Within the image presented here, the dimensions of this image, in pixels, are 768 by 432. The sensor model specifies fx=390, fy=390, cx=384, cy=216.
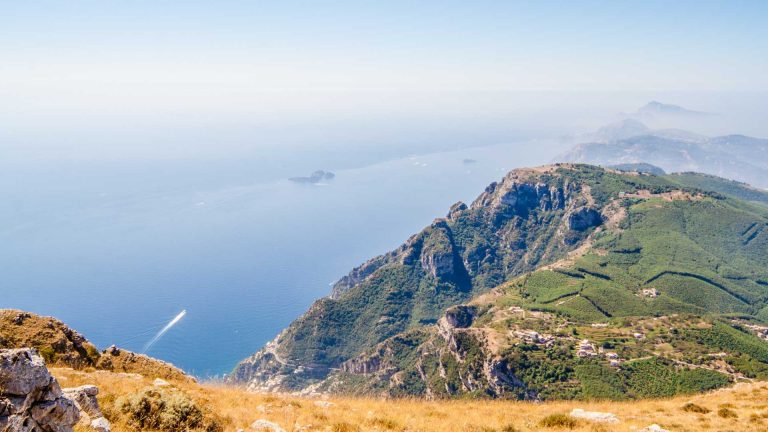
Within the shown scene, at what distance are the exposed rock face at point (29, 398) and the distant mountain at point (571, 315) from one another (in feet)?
107

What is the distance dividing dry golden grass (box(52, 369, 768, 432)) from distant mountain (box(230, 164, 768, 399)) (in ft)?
83.2

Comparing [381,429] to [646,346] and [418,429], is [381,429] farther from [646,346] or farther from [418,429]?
[646,346]

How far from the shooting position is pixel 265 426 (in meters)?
10.5

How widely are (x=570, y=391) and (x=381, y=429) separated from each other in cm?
7608

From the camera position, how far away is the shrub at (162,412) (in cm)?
902

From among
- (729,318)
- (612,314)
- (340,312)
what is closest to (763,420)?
(612,314)

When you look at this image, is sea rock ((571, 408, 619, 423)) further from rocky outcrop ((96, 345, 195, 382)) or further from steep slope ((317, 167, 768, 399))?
steep slope ((317, 167, 768, 399))

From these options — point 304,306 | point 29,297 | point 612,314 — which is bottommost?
point 304,306

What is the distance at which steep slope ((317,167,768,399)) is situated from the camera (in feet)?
249

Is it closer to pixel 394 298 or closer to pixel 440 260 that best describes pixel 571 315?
pixel 394 298

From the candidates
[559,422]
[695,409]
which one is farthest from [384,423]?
[695,409]

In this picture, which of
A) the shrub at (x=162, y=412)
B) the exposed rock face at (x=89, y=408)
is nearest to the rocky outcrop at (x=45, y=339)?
the shrub at (x=162, y=412)

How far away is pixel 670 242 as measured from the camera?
148875 mm

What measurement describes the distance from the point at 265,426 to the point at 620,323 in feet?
362
